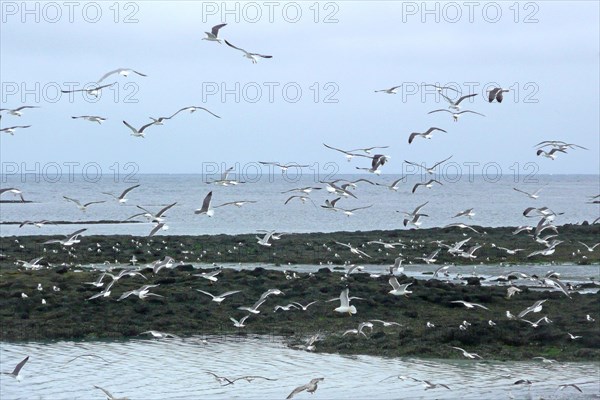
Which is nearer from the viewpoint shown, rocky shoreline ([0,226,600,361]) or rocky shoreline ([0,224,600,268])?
rocky shoreline ([0,226,600,361])

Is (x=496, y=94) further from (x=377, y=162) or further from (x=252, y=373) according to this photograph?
(x=252, y=373)

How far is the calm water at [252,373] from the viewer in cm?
2070

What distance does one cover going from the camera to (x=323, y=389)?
21000 mm

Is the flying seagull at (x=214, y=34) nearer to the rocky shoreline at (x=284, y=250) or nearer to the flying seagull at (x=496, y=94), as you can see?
the flying seagull at (x=496, y=94)

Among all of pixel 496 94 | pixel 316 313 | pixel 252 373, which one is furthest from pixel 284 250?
pixel 496 94

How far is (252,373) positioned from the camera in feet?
Result: 73.3

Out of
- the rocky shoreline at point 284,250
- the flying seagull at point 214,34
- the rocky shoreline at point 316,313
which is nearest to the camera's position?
the flying seagull at point 214,34

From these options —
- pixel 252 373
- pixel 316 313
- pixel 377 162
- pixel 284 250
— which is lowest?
pixel 252 373

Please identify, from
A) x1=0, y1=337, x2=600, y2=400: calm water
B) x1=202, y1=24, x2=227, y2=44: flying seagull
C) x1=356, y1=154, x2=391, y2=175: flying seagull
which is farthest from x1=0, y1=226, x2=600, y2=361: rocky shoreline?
x1=202, y1=24, x2=227, y2=44: flying seagull

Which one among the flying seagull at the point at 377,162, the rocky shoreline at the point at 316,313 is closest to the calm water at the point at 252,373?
the rocky shoreline at the point at 316,313

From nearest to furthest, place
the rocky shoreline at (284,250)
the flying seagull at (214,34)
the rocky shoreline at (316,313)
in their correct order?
the flying seagull at (214,34) < the rocky shoreline at (316,313) < the rocky shoreline at (284,250)

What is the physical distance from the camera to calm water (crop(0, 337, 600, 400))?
20.7 metres

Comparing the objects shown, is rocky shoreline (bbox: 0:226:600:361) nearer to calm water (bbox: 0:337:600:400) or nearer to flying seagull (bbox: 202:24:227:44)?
calm water (bbox: 0:337:600:400)

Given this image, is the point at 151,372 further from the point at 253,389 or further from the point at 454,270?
the point at 454,270
